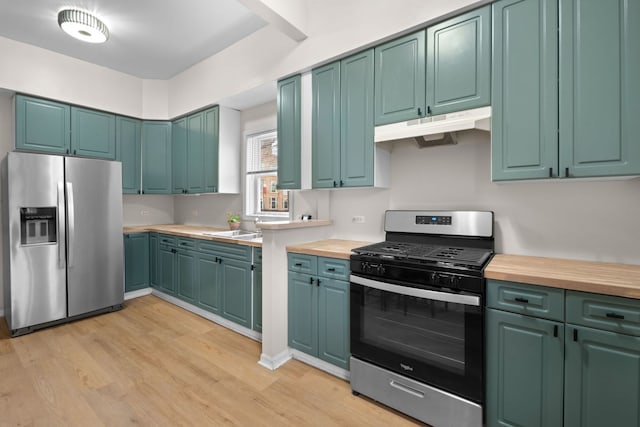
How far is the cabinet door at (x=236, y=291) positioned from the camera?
2.88 meters

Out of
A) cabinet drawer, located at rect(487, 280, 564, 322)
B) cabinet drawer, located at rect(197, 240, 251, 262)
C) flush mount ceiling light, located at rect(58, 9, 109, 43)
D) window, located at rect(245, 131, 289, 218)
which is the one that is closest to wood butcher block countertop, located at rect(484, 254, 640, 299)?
cabinet drawer, located at rect(487, 280, 564, 322)

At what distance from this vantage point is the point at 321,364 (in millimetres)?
2336

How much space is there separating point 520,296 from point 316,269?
130 centimetres

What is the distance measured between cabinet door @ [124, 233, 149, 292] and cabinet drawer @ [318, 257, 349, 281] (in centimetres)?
306

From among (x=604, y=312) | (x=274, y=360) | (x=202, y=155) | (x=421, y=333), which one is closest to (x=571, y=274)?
(x=604, y=312)

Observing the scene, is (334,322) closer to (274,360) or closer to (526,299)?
(274,360)

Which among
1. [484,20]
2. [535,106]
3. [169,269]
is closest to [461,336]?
[535,106]

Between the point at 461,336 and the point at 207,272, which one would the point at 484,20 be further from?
the point at 207,272

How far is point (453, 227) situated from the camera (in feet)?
7.11

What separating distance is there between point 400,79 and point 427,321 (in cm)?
167

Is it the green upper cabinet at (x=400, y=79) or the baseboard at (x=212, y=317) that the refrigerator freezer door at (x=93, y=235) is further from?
the green upper cabinet at (x=400, y=79)

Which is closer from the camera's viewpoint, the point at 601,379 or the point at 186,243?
the point at 601,379

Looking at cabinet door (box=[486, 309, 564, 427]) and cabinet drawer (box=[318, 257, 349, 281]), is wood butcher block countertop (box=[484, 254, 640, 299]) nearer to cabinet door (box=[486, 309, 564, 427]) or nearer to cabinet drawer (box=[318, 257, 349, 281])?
cabinet door (box=[486, 309, 564, 427])

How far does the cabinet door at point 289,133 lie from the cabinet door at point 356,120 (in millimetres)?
497
